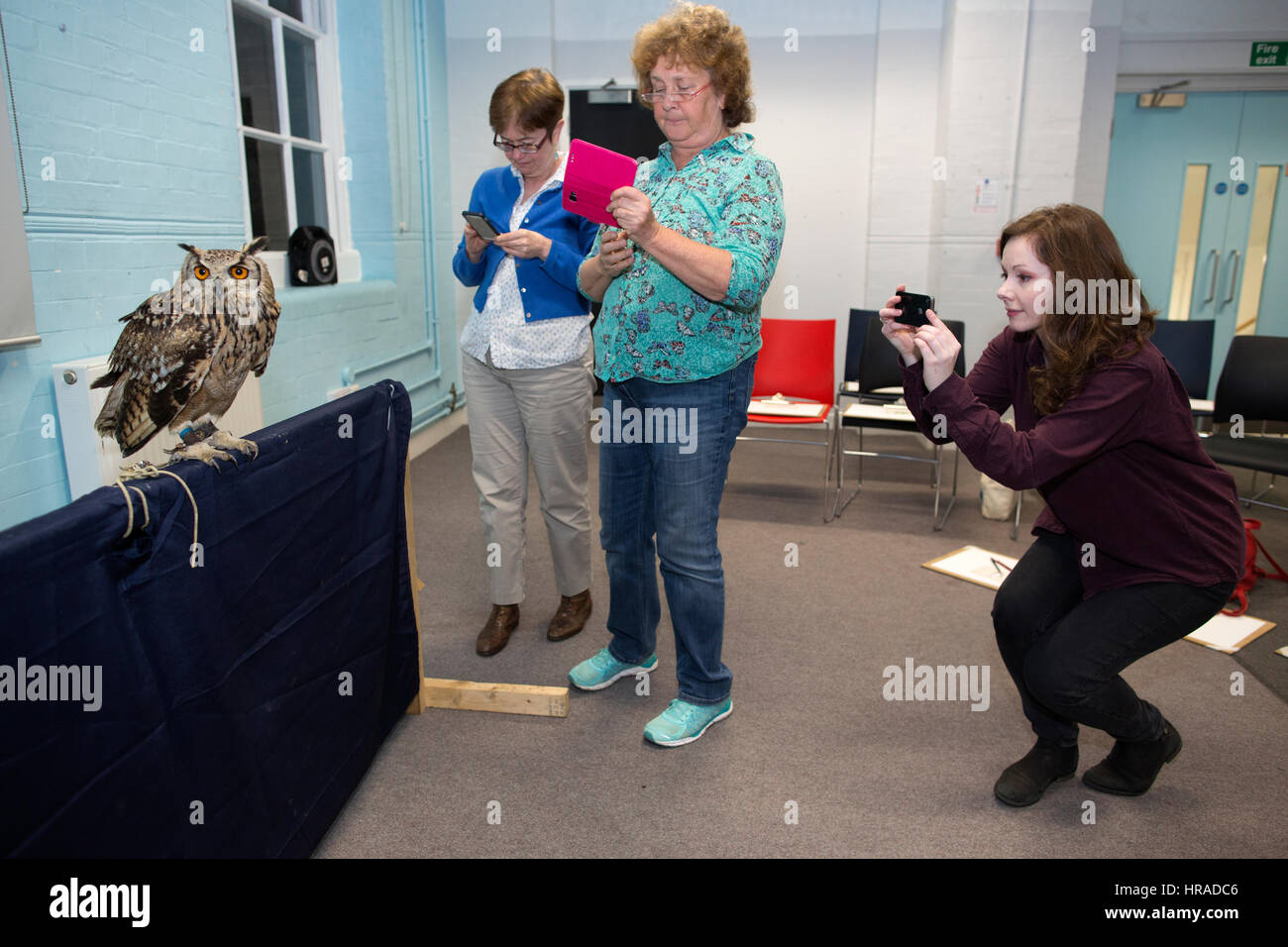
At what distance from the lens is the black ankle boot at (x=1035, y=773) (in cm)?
188

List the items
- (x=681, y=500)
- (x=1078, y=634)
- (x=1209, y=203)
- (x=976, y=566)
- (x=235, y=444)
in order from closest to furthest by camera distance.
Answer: (x=235, y=444) → (x=1078, y=634) → (x=681, y=500) → (x=976, y=566) → (x=1209, y=203)

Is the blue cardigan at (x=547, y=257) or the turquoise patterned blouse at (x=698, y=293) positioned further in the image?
the blue cardigan at (x=547, y=257)

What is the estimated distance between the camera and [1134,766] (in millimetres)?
1907

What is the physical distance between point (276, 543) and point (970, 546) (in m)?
2.89

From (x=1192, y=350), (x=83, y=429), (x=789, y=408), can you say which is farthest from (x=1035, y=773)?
(x=1192, y=350)

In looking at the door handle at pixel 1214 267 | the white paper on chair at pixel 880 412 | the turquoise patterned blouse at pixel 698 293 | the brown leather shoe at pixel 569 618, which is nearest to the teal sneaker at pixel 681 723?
the brown leather shoe at pixel 569 618

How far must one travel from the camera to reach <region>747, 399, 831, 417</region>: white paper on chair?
390 cm

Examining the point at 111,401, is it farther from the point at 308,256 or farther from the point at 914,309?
the point at 308,256

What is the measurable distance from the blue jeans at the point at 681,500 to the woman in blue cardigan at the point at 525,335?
0.35 metres

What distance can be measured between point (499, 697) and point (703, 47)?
163cm

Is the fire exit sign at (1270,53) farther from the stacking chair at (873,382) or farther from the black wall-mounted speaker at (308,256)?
the black wall-mounted speaker at (308,256)
